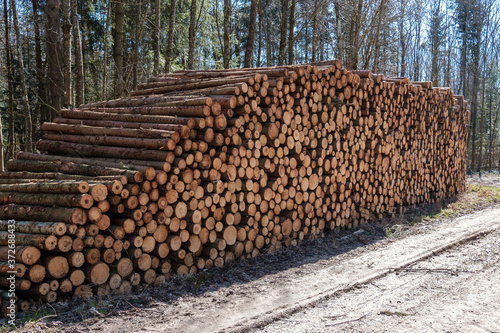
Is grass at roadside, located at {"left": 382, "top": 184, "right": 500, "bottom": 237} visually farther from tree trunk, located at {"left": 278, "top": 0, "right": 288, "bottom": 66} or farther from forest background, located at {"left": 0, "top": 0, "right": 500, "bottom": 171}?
tree trunk, located at {"left": 278, "top": 0, "right": 288, "bottom": 66}

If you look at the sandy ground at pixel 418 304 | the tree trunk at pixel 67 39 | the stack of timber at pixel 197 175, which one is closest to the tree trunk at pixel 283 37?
the stack of timber at pixel 197 175

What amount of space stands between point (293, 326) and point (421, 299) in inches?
69.4

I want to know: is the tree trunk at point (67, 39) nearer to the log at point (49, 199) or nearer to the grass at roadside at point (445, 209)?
the log at point (49, 199)

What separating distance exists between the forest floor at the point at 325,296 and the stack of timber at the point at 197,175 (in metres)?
0.36

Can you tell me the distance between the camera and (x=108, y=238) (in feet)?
15.7

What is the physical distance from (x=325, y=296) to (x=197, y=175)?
2.37 meters

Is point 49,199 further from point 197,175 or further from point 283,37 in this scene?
point 283,37

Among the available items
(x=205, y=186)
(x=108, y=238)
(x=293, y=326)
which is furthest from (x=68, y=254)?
(x=293, y=326)

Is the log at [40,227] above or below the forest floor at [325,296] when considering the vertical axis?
above

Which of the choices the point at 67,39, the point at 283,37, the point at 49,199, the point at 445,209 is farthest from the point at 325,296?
the point at 283,37

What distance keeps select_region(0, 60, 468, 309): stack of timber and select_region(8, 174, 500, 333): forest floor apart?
0.36 meters

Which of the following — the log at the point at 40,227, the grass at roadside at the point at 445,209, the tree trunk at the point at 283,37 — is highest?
the tree trunk at the point at 283,37

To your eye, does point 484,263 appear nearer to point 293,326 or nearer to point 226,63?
point 293,326

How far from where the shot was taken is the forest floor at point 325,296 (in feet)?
13.4
